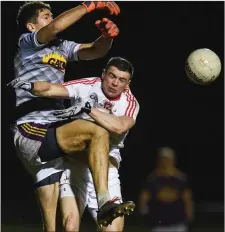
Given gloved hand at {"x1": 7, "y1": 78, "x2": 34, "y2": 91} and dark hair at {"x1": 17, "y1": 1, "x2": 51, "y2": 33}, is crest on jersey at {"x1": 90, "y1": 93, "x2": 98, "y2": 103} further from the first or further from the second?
dark hair at {"x1": 17, "y1": 1, "x2": 51, "y2": 33}

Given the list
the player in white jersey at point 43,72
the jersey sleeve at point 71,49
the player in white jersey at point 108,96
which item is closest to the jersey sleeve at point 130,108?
the player in white jersey at point 108,96

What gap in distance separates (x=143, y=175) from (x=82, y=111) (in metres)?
10.4

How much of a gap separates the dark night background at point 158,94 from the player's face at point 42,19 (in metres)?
6.25

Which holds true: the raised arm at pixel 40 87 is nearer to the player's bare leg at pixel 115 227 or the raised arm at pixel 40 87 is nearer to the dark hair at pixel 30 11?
the dark hair at pixel 30 11

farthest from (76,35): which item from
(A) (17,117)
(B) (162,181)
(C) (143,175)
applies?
(A) (17,117)

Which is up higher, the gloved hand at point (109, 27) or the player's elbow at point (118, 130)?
the gloved hand at point (109, 27)

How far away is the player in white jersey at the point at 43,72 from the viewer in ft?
19.0

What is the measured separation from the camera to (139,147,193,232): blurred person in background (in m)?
8.56

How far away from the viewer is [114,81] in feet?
19.1

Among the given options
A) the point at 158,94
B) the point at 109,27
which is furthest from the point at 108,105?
the point at 158,94

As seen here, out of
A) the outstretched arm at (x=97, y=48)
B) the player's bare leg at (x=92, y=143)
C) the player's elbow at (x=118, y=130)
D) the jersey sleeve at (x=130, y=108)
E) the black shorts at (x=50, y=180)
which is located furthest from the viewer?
the outstretched arm at (x=97, y=48)

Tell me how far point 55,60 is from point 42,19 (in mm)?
378

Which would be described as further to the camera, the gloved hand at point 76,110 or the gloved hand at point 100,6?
the gloved hand at point 100,6

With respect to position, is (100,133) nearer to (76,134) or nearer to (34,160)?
(76,134)
